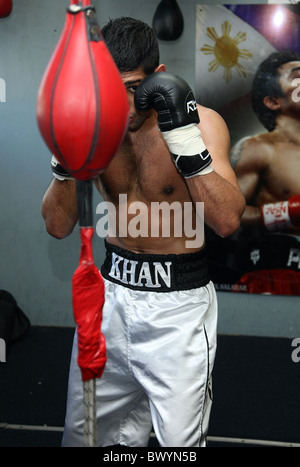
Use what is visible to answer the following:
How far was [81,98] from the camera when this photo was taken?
0.80 m

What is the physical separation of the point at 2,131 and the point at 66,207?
2.03 m

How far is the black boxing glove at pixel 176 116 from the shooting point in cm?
120

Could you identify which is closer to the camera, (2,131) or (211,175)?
(211,175)

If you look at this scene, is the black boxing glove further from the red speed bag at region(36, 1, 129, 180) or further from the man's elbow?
the man's elbow

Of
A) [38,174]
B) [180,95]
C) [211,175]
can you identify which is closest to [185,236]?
[211,175]

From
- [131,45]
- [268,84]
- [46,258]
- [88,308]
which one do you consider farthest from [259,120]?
[88,308]

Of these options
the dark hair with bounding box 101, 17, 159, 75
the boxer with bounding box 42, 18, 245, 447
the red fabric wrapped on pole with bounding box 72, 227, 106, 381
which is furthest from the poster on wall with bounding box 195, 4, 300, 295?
the red fabric wrapped on pole with bounding box 72, 227, 106, 381

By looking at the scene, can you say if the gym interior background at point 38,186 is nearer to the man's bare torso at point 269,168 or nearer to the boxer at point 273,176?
the boxer at point 273,176

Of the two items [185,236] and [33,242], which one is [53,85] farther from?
[33,242]

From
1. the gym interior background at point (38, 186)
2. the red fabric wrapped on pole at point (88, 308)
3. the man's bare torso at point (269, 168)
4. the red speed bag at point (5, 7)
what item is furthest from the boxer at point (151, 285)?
the red speed bag at point (5, 7)

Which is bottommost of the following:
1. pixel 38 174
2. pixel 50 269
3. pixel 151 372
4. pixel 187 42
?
pixel 50 269

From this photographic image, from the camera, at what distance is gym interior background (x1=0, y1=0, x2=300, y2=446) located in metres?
2.88

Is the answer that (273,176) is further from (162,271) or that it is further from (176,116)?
(176,116)

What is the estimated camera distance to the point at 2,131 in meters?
3.35
